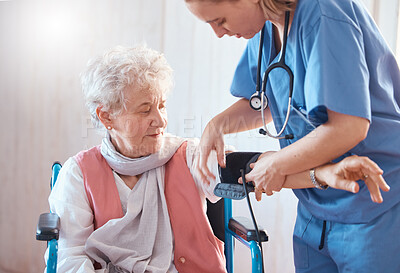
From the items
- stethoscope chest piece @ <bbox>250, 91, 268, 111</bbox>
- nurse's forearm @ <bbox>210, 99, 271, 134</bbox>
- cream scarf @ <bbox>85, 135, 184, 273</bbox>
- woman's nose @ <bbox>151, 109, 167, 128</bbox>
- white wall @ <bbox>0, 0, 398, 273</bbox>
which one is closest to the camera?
stethoscope chest piece @ <bbox>250, 91, 268, 111</bbox>

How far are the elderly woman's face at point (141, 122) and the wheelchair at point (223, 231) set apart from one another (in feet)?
1.02

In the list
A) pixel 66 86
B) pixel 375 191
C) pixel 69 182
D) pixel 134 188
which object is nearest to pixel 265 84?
pixel 375 191

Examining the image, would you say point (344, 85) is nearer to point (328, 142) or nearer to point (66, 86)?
point (328, 142)

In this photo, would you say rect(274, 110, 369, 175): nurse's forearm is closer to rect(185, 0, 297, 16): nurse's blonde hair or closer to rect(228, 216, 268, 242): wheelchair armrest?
rect(185, 0, 297, 16): nurse's blonde hair

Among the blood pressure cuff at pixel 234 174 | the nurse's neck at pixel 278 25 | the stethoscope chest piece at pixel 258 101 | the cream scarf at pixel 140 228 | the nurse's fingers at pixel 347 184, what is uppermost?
the nurse's neck at pixel 278 25

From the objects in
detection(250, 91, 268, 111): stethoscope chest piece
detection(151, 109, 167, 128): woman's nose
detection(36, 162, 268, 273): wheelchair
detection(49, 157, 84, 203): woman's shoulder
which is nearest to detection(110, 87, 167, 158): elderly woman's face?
detection(151, 109, 167, 128): woman's nose

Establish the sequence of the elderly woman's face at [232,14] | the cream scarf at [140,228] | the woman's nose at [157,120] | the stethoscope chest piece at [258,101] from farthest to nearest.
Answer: the woman's nose at [157,120] < the cream scarf at [140,228] < the stethoscope chest piece at [258,101] < the elderly woman's face at [232,14]

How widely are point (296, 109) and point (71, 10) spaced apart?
1.74 meters

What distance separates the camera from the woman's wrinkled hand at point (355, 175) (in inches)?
31.1

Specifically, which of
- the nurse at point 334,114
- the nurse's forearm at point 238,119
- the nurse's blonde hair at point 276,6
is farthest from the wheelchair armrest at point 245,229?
the nurse's blonde hair at point 276,6

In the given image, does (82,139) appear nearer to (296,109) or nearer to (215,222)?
(215,222)

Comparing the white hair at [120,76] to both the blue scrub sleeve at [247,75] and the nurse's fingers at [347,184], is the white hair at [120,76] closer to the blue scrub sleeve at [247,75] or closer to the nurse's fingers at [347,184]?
the blue scrub sleeve at [247,75]

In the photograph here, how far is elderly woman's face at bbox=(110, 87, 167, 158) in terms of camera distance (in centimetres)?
148

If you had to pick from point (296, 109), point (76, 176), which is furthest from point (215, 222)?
point (296, 109)
